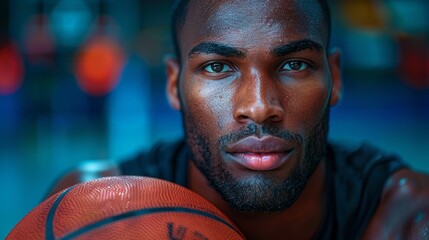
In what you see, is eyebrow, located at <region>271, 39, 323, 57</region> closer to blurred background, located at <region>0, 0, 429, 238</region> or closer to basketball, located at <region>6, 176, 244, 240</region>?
basketball, located at <region>6, 176, 244, 240</region>

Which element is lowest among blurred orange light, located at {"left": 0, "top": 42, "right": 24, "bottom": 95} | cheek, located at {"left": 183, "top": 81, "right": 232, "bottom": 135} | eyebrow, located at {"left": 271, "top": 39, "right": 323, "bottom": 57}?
cheek, located at {"left": 183, "top": 81, "right": 232, "bottom": 135}

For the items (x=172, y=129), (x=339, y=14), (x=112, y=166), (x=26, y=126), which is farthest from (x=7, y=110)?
(x=112, y=166)

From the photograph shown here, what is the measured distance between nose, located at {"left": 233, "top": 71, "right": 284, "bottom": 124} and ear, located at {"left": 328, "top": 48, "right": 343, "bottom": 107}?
1.49ft

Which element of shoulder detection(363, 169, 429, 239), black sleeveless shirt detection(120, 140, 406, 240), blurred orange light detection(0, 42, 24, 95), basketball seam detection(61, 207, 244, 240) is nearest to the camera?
basketball seam detection(61, 207, 244, 240)

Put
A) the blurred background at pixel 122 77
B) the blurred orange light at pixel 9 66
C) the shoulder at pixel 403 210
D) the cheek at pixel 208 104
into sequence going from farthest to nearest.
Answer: the blurred orange light at pixel 9 66 < the blurred background at pixel 122 77 < the shoulder at pixel 403 210 < the cheek at pixel 208 104

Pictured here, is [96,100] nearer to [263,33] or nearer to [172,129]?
[172,129]

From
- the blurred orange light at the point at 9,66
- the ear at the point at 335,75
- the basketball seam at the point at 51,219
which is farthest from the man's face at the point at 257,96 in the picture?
the blurred orange light at the point at 9,66

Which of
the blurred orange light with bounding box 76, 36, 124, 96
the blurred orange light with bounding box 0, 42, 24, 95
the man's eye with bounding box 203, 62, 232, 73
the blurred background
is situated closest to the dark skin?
the man's eye with bounding box 203, 62, 232, 73

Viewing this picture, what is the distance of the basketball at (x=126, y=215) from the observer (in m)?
1.44

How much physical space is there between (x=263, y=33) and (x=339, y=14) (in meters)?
9.60

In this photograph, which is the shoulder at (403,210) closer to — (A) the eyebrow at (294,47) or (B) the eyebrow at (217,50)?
(A) the eyebrow at (294,47)

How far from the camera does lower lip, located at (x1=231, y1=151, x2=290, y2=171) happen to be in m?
1.74

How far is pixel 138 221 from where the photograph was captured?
1460mm

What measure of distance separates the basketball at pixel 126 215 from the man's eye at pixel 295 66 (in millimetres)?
496
